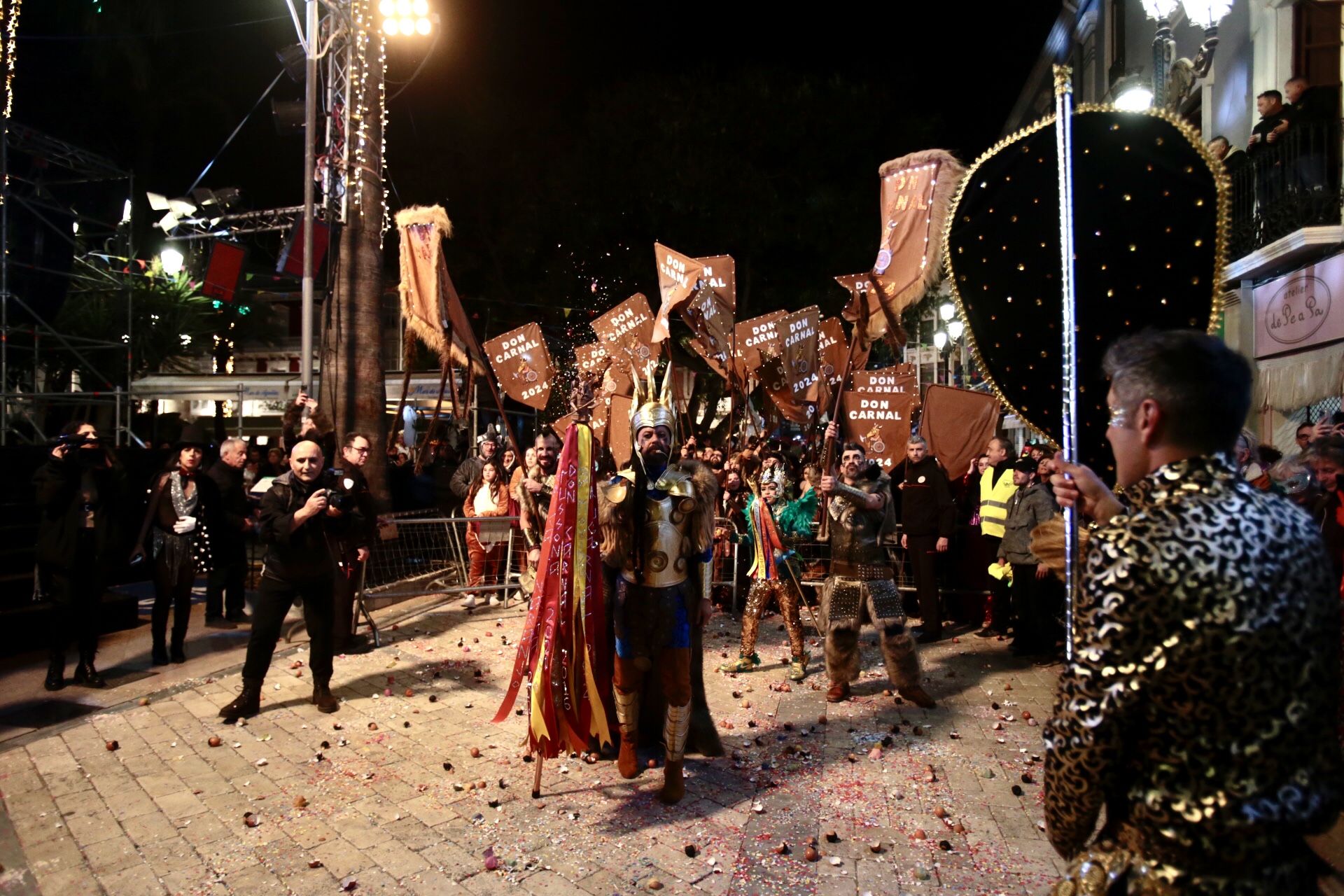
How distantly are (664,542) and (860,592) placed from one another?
7.78ft

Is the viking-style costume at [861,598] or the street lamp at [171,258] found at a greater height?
the street lamp at [171,258]

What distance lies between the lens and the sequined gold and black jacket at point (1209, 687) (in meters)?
1.67

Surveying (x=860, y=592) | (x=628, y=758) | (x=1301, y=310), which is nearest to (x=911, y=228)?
(x=860, y=592)

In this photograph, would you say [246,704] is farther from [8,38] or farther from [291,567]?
[8,38]

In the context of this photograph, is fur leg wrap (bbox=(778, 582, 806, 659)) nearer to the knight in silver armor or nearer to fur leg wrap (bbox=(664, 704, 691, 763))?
the knight in silver armor

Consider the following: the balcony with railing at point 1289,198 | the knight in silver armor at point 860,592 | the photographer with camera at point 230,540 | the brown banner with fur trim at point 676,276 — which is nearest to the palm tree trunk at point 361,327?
the photographer with camera at point 230,540

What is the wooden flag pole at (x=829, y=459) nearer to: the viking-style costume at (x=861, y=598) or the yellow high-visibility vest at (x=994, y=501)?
the viking-style costume at (x=861, y=598)

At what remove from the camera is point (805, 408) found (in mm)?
11188

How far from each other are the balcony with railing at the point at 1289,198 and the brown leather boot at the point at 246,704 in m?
11.4

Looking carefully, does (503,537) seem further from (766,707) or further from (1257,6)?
(1257,6)

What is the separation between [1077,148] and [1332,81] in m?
11.8

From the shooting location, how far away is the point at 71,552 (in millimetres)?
6879

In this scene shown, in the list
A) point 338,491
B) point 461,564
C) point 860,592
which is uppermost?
point 338,491

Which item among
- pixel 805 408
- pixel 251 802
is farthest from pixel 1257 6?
pixel 251 802
